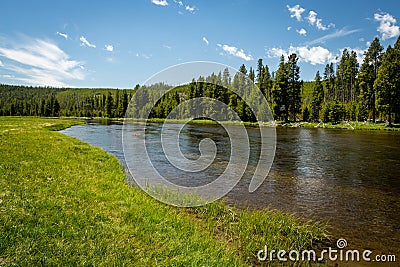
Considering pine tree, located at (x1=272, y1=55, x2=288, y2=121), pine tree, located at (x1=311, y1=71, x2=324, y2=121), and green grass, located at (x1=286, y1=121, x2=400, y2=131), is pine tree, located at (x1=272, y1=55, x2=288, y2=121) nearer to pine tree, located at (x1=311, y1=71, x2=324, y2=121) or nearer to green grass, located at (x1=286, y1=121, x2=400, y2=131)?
pine tree, located at (x1=311, y1=71, x2=324, y2=121)

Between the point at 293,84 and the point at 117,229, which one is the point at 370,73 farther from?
the point at 117,229

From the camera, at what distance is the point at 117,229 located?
6418 millimetres

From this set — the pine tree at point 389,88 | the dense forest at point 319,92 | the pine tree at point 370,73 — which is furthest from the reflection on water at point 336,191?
the pine tree at point 370,73

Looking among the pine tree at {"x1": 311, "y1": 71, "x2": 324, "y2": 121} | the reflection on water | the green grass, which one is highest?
the pine tree at {"x1": 311, "y1": 71, "x2": 324, "y2": 121}

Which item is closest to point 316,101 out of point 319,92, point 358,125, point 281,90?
point 319,92

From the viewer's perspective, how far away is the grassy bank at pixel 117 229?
17.0 ft

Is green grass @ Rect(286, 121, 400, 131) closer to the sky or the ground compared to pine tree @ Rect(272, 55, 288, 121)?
closer to the ground

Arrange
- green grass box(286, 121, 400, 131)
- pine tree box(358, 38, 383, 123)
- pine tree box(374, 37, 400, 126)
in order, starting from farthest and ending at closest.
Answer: pine tree box(358, 38, 383, 123) → pine tree box(374, 37, 400, 126) → green grass box(286, 121, 400, 131)

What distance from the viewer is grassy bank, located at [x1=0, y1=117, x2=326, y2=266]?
5.20m

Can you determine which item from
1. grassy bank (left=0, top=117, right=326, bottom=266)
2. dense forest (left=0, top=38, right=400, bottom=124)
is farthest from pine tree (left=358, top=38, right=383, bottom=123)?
grassy bank (left=0, top=117, right=326, bottom=266)

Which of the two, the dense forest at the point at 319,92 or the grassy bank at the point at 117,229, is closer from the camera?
the grassy bank at the point at 117,229

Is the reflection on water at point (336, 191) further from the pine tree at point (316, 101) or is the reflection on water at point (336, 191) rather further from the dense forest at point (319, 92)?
the pine tree at point (316, 101)

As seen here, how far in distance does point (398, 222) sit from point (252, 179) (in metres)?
6.88

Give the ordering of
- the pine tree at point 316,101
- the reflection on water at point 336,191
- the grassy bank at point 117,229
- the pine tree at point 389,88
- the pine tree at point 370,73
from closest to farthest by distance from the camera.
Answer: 1. the grassy bank at point 117,229
2. the reflection on water at point 336,191
3. the pine tree at point 389,88
4. the pine tree at point 370,73
5. the pine tree at point 316,101
